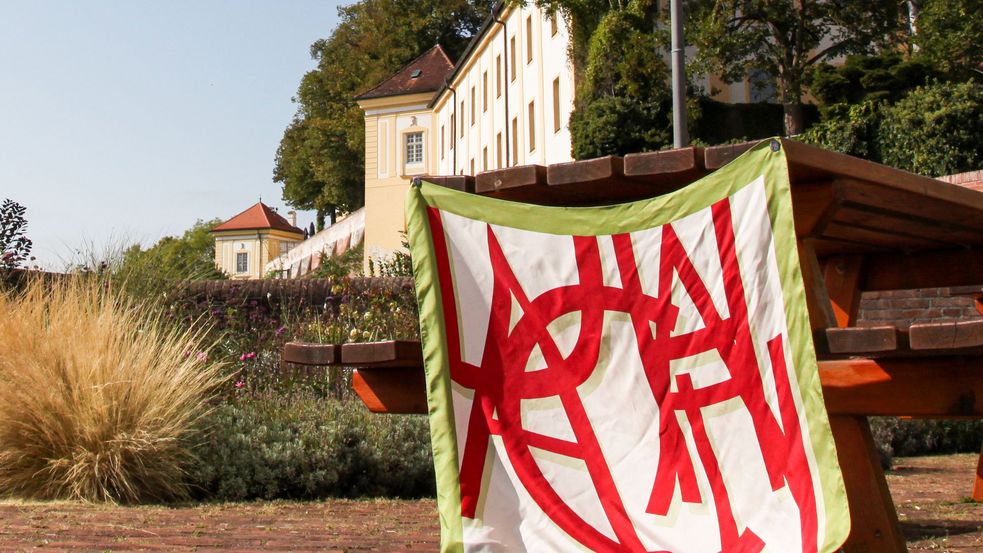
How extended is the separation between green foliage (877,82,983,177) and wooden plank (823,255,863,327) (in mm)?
17504

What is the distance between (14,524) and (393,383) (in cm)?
231

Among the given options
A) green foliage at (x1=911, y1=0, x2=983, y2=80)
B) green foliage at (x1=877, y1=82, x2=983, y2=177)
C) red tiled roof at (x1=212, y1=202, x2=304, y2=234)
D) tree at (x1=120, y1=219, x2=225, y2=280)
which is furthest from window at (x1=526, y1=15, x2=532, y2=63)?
red tiled roof at (x1=212, y1=202, x2=304, y2=234)

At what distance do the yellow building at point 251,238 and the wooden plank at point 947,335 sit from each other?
305 feet

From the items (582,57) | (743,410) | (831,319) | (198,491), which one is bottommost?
(198,491)

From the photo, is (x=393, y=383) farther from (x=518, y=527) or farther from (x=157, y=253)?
(x=157, y=253)

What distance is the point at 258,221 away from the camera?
97.2 metres

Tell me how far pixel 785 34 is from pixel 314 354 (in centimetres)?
2808

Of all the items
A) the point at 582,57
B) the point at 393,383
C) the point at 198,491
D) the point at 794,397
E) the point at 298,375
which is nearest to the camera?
the point at 794,397

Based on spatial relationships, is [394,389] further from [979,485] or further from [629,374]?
[979,485]

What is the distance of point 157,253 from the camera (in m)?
10.8

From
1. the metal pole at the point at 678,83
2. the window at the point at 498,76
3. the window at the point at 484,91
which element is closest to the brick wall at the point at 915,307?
the metal pole at the point at 678,83

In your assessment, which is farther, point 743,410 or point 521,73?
point 521,73

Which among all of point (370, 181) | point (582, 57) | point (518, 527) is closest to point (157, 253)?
point (518, 527)

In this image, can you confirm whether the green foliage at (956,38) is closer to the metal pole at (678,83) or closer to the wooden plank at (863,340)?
the metal pole at (678,83)
